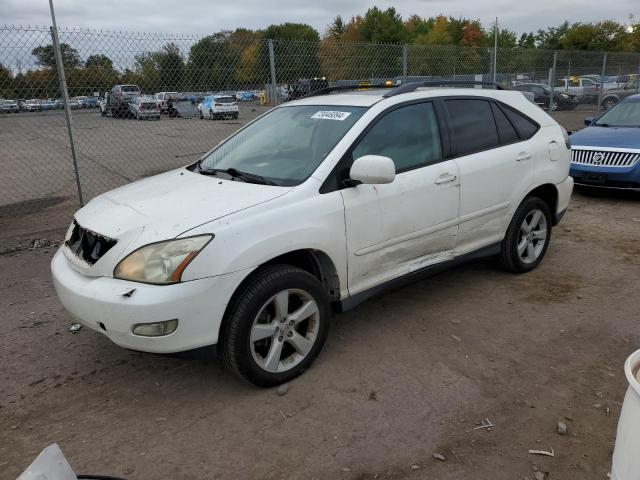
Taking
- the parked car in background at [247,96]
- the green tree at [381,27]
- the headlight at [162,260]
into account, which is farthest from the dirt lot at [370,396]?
the green tree at [381,27]

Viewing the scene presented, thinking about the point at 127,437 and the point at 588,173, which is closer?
the point at 127,437

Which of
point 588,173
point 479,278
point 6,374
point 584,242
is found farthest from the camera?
point 588,173

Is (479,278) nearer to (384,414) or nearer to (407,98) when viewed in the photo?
(407,98)

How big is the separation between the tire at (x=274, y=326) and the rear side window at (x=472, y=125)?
177 cm

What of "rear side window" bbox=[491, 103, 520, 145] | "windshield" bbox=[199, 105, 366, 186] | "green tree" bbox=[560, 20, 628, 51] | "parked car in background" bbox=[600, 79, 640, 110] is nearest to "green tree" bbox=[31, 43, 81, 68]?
"windshield" bbox=[199, 105, 366, 186]

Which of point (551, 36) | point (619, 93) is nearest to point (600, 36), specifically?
point (551, 36)

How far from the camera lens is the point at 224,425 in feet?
9.42

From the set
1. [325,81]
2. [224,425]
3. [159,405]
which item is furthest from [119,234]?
[325,81]

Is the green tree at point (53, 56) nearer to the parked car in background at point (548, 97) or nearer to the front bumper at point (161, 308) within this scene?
the front bumper at point (161, 308)

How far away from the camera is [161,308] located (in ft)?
8.83

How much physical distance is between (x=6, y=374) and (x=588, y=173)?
298 inches

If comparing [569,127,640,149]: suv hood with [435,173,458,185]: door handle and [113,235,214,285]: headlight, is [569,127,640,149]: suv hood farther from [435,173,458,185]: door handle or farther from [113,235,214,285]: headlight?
[113,235,214,285]: headlight

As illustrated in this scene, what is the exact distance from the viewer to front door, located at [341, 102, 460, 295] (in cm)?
344

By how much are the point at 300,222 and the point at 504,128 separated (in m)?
2.38
